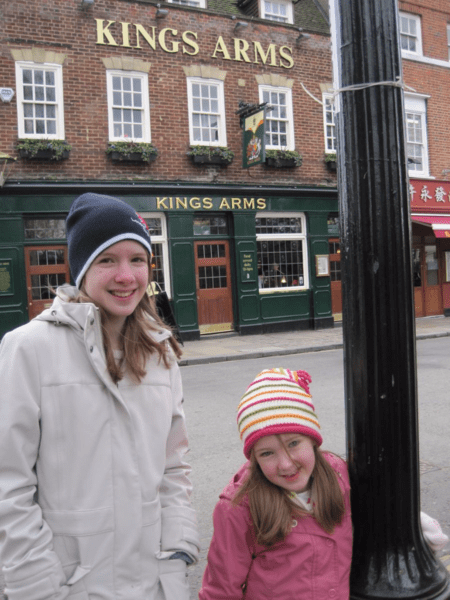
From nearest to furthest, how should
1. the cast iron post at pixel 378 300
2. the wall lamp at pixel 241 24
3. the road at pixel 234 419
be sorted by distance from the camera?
the cast iron post at pixel 378 300 < the road at pixel 234 419 < the wall lamp at pixel 241 24

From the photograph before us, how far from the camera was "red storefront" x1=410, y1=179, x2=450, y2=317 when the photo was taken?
17.1 metres

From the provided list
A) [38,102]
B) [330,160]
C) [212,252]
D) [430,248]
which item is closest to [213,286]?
[212,252]

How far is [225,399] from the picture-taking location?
24.8 feet

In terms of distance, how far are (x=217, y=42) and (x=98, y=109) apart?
3652 mm

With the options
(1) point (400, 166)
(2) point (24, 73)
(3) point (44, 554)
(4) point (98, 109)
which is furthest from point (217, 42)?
(3) point (44, 554)

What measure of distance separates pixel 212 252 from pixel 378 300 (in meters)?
12.6

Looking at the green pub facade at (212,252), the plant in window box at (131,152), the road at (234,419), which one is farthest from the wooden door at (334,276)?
the plant in window box at (131,152)

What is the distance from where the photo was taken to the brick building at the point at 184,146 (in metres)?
12.4

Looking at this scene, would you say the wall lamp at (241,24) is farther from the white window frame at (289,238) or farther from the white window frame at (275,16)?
the white window frame at (289,238)

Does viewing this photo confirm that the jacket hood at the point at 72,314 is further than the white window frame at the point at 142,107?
No

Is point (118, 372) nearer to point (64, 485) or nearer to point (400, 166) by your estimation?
point (64, 485)

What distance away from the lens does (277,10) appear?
611 inches

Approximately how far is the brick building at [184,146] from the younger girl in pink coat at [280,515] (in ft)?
35.3

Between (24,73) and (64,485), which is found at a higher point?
(24,73)
